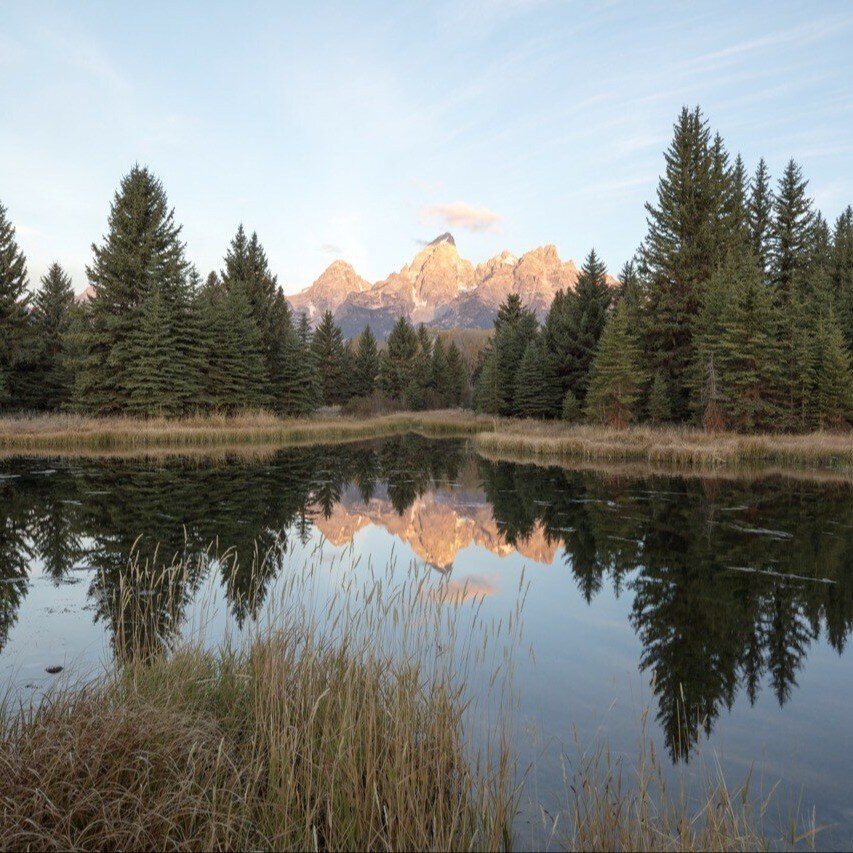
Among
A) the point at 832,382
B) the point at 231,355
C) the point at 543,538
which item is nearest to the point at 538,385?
the point at 832,382

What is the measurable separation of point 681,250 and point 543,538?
102ft

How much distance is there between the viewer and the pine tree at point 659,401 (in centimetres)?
3700

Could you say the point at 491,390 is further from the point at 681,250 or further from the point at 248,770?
the point at 248,770

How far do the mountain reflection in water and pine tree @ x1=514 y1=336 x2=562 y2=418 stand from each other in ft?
74.9

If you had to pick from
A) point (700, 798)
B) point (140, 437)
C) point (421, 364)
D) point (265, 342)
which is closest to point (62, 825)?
point (700, 798)

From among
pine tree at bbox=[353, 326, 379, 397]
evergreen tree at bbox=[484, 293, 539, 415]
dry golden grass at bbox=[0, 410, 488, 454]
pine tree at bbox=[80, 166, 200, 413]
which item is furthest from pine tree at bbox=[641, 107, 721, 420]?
pine tree at bbox=[353, 326, 379, 397]

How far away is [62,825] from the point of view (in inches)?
127

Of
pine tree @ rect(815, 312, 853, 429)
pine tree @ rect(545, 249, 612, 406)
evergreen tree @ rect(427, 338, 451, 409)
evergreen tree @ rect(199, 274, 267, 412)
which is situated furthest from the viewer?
evergreen tree @ rect(427, 338, 451, 409)

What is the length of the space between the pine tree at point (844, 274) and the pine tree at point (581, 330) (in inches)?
548

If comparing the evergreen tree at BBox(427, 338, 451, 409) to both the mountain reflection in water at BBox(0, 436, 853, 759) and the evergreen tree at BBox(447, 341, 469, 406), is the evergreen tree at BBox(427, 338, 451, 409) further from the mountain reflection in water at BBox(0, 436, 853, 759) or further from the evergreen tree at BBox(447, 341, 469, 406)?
the mountain reflection in water at BBox(0, 436, 853, 759)

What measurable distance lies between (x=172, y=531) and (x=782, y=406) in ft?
108

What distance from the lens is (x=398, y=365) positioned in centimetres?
8462

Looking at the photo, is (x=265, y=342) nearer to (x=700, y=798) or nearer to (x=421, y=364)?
(x=421, y=364)

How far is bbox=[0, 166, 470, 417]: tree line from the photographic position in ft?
116
